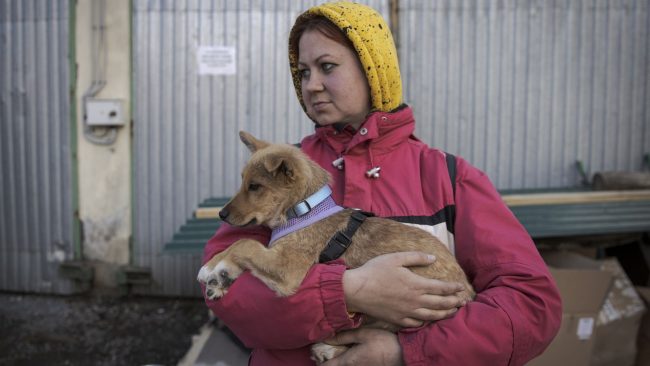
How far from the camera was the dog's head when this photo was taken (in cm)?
207

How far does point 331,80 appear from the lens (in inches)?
77.4

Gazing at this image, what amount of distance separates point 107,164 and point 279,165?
14.4ft

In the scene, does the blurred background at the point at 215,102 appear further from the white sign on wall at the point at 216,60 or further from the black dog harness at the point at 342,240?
the black dog harness at the point at 342,240

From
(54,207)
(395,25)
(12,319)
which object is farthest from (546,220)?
(12,319)

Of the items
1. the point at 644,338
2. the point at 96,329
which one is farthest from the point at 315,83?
the point at 96,329

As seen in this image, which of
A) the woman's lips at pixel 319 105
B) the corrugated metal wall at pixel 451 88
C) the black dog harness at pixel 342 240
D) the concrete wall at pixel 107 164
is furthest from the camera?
the concrete wall at pixel 107 164

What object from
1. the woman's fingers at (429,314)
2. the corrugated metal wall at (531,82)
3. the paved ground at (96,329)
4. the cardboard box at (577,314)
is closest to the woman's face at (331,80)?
the woman's fingers at (429,314)

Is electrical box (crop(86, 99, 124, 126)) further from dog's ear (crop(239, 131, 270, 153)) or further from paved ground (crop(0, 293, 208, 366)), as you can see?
dog's ear (crop(239, 131, 270, 153))

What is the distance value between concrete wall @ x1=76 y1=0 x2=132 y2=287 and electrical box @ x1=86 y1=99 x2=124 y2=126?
0.10 metres

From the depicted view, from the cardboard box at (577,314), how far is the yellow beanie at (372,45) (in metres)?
2.64

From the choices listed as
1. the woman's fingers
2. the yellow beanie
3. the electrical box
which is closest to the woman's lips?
the yellow beanie

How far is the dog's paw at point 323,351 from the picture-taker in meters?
1.75

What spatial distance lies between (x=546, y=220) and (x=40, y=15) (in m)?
6.15

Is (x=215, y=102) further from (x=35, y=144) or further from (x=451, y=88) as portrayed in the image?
(x=451, y=88)
